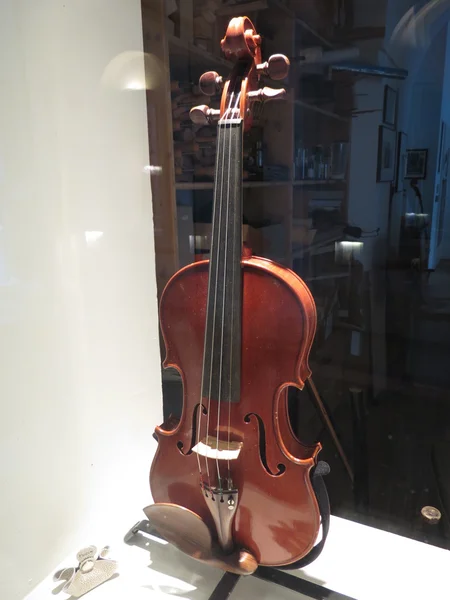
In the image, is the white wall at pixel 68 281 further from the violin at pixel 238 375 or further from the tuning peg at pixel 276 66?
the tuning peg at pixel 276 66

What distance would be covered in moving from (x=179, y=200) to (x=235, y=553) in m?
0.96

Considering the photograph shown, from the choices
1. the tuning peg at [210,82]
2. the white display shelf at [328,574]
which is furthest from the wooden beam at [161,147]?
the white display shelf at [328,574]

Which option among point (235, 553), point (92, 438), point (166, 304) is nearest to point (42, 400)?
point (92, 438)

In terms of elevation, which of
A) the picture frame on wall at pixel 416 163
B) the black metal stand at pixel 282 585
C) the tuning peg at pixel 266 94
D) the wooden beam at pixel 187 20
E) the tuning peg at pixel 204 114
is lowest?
the black metal stand at pixel 282 585

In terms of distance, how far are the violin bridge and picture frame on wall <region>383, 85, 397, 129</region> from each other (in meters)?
0.95

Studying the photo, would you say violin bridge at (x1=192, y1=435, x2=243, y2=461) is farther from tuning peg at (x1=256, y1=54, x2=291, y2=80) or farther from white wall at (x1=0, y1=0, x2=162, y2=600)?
tuning peg at (x1=256, y1=54, x2=291, y2=80)

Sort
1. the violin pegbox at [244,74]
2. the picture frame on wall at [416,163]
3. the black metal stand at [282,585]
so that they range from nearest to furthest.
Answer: the violin pegbox at [244,74] → the black metal stand at [282,585] → the picture frame on wall at [416,163]

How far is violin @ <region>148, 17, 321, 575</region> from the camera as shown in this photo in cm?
86

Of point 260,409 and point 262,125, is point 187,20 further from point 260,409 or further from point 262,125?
point 260,409

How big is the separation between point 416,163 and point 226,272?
738 mm

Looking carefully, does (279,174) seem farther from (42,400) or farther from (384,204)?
(42,400)

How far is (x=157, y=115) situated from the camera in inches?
53.1

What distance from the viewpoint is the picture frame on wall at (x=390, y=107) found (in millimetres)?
1295

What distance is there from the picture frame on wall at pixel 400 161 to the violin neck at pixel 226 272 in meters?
0.64
